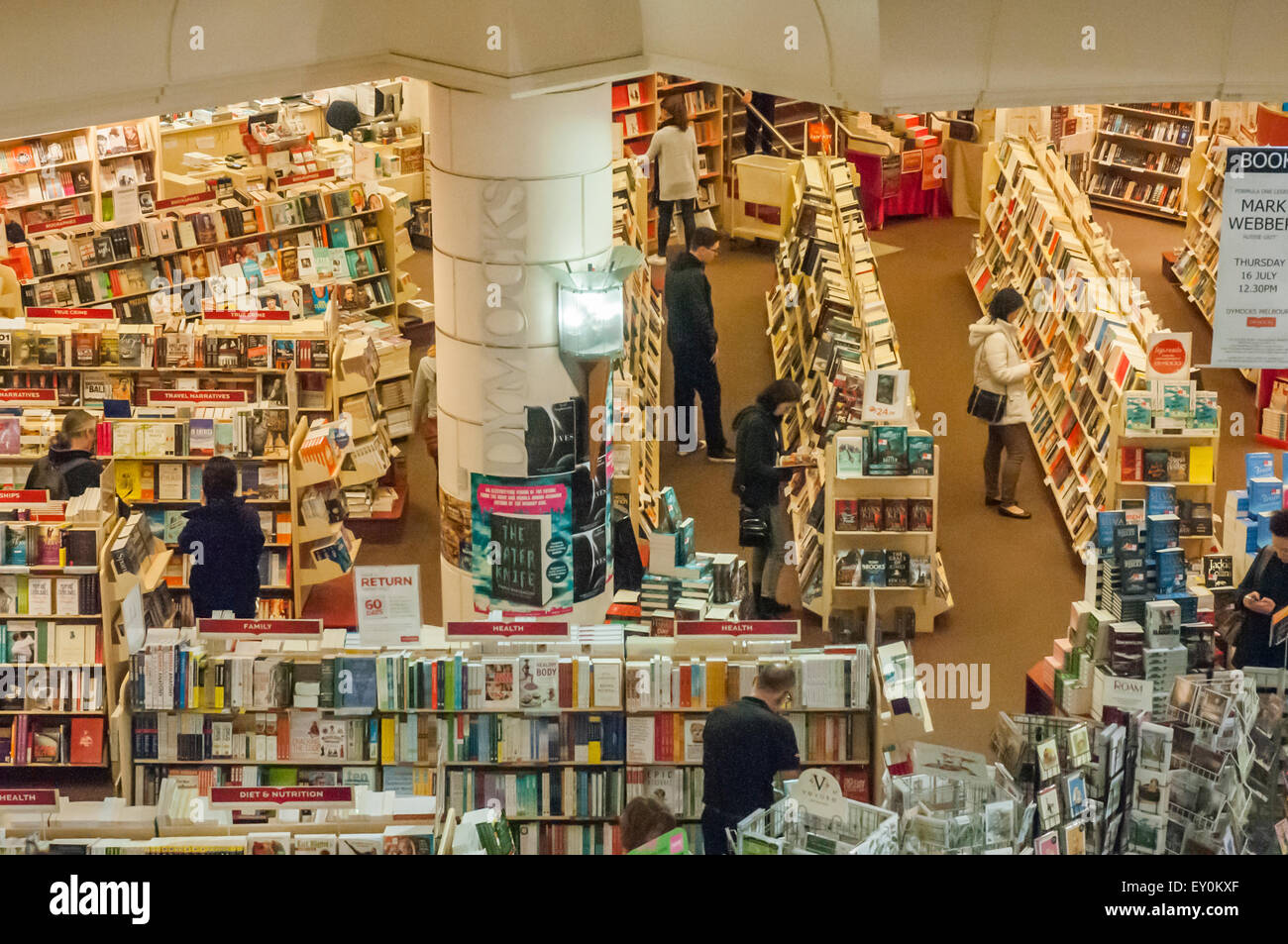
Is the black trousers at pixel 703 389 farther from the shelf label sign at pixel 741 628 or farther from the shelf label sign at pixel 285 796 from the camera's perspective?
the shelf label sign at pixel 285 796

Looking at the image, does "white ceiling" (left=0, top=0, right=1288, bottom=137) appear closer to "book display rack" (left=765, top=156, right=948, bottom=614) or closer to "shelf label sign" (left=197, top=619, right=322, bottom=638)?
"shelf label sign" (left=197, top=619, right=322, bottom=638)

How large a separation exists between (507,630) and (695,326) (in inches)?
202

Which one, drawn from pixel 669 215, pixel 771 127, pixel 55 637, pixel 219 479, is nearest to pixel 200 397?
pixel 219 479

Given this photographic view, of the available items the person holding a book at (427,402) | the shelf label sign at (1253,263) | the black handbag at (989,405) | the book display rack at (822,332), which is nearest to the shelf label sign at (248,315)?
the person holding a book at (427,402)

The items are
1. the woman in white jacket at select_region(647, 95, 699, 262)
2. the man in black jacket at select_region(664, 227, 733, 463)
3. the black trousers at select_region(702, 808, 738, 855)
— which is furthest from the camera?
the woman in white jacket at select_region(647, 95, 699, 262)

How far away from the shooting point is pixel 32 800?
678cm

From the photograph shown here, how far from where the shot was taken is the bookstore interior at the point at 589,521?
698 centimetres

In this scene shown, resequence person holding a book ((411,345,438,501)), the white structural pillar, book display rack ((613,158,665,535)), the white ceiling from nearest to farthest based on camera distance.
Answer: the white ceiling → the white structural pillar → book display rack ((613,158,665,535)) → person holding a book ((411,345,438,501))

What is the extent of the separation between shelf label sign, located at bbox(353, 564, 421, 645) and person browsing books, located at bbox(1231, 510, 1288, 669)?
12.9 feet

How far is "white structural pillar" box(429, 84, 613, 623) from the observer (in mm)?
8406

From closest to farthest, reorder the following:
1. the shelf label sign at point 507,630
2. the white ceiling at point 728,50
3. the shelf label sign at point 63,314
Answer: the white ceiling at point 728,50
the shelf label sign at point 507,630
the shelf label sign at point 63,314

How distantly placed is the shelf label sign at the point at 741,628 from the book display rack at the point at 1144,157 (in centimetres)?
1237

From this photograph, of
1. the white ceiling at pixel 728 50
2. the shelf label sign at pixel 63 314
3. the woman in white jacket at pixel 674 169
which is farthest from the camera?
the woman in white jacket at pixel 674 169

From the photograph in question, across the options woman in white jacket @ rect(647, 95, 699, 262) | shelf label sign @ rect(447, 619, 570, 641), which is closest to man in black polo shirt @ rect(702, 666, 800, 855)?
shelf label sign @ rect(447, 619, 570, 641)
